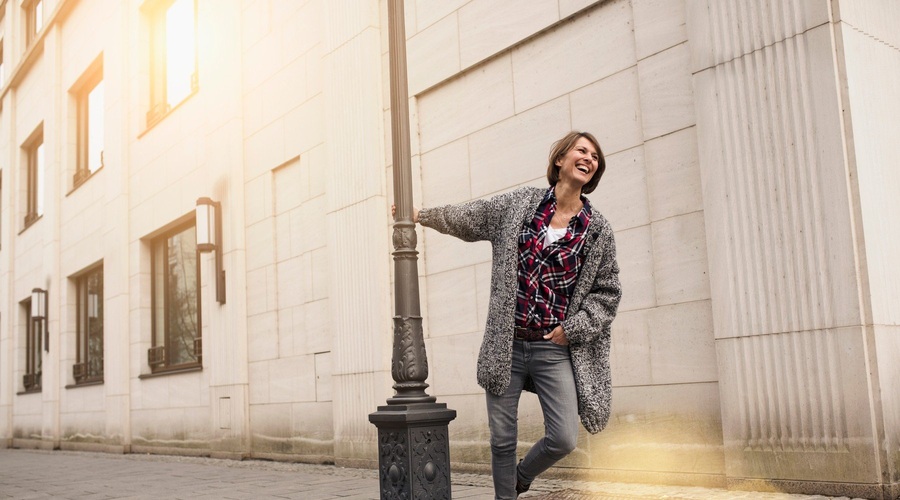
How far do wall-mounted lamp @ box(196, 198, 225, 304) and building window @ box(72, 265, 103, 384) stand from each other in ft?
18.5

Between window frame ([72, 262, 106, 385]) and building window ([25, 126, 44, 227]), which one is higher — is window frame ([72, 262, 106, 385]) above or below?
below

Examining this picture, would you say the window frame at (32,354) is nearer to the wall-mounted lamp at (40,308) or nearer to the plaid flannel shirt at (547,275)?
the wall-mounted lamp at (40,308)

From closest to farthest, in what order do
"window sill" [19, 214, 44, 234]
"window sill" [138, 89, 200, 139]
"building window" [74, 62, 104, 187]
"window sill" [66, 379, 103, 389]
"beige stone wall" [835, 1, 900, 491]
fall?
"beige stone wall" [835, 1, 900, 491]
"window sill" [138, 89, 200, 139]
"window sill" [66, 379, 103, 389]
"building window" [74, 62, 104, 187]
"window sill" [19, 214, 44, 234]

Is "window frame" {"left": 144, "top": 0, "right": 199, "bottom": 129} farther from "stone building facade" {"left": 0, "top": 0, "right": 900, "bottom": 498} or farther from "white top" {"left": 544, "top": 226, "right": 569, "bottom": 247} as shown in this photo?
"white top" {"left": 544, "top": 226, "right": 569, "bottom": 247}

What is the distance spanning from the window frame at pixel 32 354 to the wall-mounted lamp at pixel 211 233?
9.18 metres

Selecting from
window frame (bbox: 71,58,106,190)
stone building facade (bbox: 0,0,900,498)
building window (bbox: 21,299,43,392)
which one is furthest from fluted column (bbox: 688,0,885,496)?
building window (bbox: 21,299,43,392)

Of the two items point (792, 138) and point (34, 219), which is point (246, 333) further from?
point (34, 219)

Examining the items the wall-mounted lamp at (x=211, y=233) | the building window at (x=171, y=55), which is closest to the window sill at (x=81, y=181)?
the building window at (x=171, y=55)

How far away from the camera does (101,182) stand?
15117 mm

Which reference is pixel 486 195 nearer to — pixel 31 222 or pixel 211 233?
pixel 211 233

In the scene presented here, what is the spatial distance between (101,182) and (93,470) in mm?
6358

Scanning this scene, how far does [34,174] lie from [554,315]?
62.3ft

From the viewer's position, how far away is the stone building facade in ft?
15.7

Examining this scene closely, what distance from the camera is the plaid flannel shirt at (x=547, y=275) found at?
4.06 meters
